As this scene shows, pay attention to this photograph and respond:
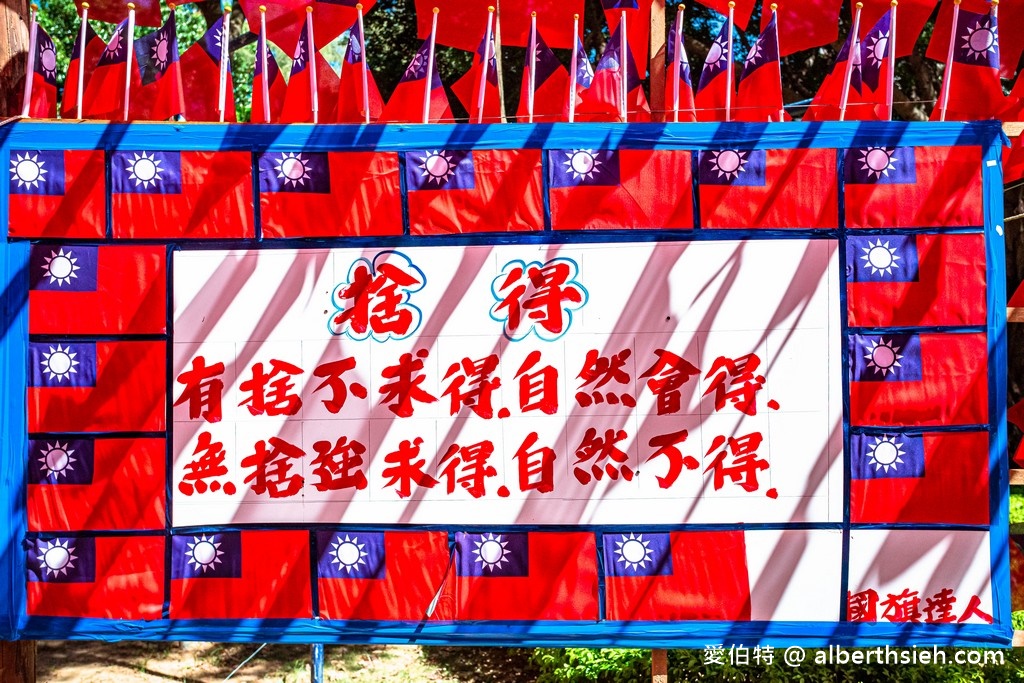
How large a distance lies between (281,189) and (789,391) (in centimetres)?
229

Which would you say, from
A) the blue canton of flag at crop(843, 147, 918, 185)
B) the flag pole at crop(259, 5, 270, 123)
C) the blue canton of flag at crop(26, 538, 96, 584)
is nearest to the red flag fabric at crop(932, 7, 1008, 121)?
the blue canton of flag at crop(843, 147, 918, 185)

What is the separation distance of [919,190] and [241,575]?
10.7ft

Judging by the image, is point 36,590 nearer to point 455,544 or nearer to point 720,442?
point 455,544

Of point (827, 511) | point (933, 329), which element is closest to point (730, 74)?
point (933, 329)

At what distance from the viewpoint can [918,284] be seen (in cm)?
317

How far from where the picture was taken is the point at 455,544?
3232 mm

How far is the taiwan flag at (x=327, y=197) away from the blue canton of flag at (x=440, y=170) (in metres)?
0.07

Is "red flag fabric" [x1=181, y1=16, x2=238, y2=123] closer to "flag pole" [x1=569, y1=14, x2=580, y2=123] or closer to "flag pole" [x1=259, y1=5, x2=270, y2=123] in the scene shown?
"flag pole" [x1=259, y1=5, x2=270, y2=123]

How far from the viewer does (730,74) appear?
128 inches

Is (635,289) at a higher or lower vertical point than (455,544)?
higher

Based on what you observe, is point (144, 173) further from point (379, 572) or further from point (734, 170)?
point (734, 170)

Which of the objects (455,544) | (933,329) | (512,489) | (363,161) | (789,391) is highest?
(363,161)

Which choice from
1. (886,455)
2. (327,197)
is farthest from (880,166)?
(327,197)

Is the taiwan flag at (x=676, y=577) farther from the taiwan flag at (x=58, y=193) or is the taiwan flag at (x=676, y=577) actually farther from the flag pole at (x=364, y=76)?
the taiwan flag at (x=58, y=193)
